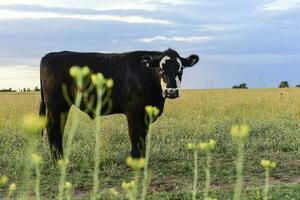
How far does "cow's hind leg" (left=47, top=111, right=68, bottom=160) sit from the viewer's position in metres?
9.30

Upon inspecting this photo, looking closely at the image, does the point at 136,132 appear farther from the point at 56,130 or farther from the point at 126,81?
the point at 56,130

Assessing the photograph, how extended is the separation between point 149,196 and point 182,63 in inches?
129

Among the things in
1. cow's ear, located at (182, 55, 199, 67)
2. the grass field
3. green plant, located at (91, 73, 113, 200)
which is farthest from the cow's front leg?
green plant, located at (91, 73, 113, 200)

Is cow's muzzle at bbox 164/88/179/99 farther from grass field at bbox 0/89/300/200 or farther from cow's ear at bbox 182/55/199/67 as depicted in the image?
grass field at bbox 0/89/300/200

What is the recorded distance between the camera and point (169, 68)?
8.80 m

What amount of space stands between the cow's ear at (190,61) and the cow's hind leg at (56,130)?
2.14 m

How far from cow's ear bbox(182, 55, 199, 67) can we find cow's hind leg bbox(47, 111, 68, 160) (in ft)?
7.03

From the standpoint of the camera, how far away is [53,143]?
9336mm

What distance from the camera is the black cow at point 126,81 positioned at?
350 inches

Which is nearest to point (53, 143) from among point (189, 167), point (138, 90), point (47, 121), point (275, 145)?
point (47, 121)

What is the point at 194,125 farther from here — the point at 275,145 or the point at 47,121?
the point at 47,121

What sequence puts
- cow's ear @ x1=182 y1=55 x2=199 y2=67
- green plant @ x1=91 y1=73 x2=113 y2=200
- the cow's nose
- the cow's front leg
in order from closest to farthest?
green plant @ x1=91 y1=73 x2=113 y2=200
the cow's nose
the cow's front leg
cow's ear @ x1=182 y1=55 x2=199 y2=67

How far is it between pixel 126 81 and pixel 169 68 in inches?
33.7

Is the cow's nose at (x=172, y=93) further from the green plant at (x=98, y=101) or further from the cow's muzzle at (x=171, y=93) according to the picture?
the green plant at (x=98, y=101)
